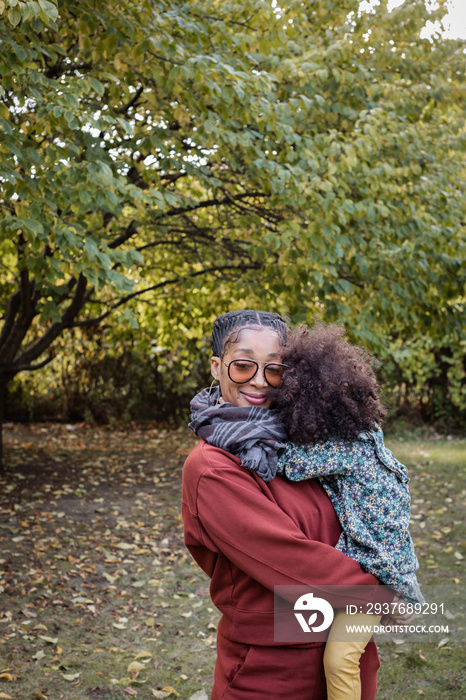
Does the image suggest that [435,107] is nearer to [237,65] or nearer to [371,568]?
[237,65]

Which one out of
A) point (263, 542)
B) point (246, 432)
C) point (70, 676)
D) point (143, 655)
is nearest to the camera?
point (263, 542)

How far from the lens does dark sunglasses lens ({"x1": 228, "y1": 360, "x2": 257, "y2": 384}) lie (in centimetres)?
177

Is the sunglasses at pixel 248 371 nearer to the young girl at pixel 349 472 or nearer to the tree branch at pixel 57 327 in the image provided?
the young girl at pixel 349 472

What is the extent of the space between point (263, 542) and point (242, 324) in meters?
0.61


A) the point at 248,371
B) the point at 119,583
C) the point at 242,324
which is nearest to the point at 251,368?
the point at 248,371

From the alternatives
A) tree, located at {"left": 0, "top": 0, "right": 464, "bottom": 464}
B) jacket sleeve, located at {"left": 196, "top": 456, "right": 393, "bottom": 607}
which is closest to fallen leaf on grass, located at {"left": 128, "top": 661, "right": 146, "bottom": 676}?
tree, located at {"left": 0, "top": 0, "right": 464, "bottom": 464}

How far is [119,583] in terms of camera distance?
5246 millimetres

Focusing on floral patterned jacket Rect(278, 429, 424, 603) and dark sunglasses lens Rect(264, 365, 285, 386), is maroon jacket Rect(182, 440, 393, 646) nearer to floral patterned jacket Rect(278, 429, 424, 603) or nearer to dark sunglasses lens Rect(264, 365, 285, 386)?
floral patterned jacket Rect(278, 429, 424, 603)

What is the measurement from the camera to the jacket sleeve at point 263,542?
4.97 ft

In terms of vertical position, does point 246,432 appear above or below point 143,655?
above

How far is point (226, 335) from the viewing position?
6.12 feet

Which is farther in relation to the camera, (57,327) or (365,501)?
(57,327)

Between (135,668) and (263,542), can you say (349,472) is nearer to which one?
(263,542)

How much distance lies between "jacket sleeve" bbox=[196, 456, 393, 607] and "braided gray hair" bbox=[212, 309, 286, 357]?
1.40 feet
